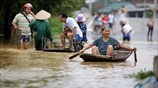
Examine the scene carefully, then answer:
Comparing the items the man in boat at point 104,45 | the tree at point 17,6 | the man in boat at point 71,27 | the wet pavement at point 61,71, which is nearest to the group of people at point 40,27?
the man in boat at point 71,27

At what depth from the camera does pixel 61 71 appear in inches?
517

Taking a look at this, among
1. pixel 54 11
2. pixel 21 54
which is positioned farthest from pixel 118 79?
pixel 54 11

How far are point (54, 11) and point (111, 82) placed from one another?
15777 millimetres

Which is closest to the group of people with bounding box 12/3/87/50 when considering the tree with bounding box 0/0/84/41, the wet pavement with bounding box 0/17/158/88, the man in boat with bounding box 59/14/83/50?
the man in boat with bounding box 59/14/83/50

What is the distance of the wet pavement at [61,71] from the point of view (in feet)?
36.1

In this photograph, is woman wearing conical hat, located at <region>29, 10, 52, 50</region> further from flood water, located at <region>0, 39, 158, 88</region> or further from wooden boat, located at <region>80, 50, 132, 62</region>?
wooden boat, located at <region>80, 50, 132, 62</region>


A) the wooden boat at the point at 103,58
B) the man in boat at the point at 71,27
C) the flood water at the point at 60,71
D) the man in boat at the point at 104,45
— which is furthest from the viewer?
the man in boat at the point at 71,27

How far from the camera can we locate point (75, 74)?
12.6m

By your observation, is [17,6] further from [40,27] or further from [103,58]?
[103,58]

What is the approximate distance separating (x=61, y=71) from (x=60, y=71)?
0.07 feet

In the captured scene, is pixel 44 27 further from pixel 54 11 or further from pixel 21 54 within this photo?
pixel 54 11

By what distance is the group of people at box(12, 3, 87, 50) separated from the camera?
1919cm

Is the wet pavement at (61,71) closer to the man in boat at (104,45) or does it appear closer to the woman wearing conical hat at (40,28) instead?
the man in boat at (104,45)

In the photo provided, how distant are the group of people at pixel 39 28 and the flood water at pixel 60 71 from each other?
169cm
